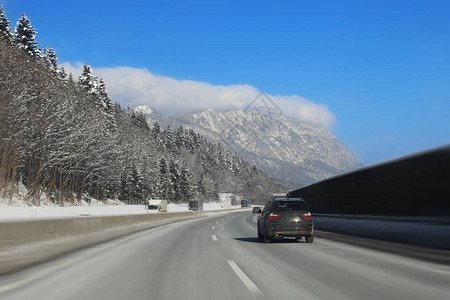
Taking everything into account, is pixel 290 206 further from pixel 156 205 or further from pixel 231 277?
pixel 156 205

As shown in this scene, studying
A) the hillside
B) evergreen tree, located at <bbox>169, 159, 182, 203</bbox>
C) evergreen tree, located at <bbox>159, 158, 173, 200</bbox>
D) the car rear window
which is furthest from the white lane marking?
evergreen tree, located at <bbox>169, 159, 182, 203</bbox>

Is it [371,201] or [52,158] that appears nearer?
[371,201]

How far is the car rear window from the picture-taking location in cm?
1490

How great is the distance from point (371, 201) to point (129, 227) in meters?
14.2

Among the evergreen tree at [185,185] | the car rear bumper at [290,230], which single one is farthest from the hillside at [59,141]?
the car rear bumper at [290,230]

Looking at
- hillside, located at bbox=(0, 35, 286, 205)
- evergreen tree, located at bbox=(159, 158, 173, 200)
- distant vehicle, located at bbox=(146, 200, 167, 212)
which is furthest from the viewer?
evergreen tree, located at bbox=(159, 158, 173, 200)

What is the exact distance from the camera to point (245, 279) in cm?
761

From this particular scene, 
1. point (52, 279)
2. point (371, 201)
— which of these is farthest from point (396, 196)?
point (52, 279)

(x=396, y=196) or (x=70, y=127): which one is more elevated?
(x=70, y=127)

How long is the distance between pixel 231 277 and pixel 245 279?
32 centimetres

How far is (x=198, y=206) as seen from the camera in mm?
71000

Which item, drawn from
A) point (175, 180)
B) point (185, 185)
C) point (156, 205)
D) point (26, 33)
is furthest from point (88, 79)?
point (185, 185)

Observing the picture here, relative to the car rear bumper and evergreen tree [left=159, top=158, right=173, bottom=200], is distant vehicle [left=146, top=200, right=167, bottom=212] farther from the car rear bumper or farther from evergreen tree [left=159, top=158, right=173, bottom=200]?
the car rear bumper

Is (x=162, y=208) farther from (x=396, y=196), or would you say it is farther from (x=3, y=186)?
(x=396, y=196)
